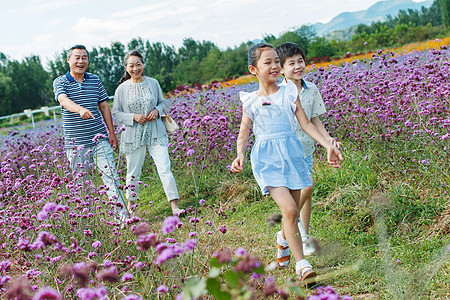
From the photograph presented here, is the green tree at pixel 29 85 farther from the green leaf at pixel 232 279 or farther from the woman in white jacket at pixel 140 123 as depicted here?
the green leaf at pixel 232 279

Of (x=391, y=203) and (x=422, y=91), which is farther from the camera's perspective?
(x=422, y=91)

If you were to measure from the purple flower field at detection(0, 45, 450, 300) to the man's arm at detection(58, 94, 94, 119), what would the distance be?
0.49 metres

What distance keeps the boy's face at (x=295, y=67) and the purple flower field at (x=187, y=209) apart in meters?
0.69

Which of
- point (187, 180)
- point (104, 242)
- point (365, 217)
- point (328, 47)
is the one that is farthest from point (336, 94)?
point (328, 47)

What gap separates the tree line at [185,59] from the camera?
2700 centimetres

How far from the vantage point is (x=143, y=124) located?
16.9ft

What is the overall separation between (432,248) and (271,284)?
2.14 meters

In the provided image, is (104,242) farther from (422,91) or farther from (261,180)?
(422,91)

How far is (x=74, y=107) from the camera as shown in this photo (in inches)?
177

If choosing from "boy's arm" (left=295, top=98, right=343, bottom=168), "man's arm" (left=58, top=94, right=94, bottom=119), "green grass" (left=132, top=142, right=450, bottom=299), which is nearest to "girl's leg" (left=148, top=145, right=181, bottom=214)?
"green grass" (left=132, top=142, right=450, bottom=299)

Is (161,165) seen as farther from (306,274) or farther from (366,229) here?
(306,274)

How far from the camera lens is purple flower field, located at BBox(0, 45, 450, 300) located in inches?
96.0

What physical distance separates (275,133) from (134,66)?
7.78ft

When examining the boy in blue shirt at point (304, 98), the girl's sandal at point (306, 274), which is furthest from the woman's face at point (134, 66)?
the girl's sandal at point (306, 274)
